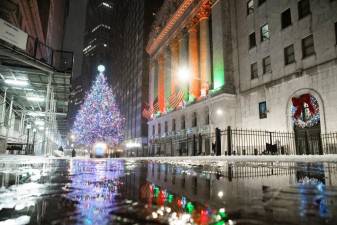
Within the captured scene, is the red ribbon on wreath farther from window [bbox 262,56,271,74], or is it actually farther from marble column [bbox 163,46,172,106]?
marble column [bbox 163,46,172,106]

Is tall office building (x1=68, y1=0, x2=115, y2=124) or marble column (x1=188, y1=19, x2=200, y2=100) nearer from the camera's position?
marble column (x1=188, y1=19, x2=200, y2=100)

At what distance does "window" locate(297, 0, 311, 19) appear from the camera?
75.6 feet

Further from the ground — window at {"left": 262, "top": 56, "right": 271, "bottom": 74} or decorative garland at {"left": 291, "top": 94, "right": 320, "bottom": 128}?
window at {"left": 262, "top": 56, "right": 271, "bottom": 74}

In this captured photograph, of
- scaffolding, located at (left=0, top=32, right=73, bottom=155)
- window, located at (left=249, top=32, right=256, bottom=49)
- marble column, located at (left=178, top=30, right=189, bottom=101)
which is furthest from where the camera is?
marble column, located at (left=178, top=30, right=189, bottom=101)

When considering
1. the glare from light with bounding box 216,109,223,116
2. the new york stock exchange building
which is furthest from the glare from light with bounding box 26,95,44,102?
the glare from light with bounding box 216,109,223,116

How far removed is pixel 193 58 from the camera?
4041 cm

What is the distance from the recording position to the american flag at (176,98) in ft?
136

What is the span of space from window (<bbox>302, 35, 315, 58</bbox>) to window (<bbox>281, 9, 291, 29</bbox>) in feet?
8.97

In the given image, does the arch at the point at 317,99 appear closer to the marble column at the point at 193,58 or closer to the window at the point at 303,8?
the window at the point at 303,8

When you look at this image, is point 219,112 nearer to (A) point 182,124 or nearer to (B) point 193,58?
(A) point 182,124

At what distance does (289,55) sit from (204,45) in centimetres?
1484

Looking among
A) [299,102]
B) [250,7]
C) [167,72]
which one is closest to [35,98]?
[299,102]

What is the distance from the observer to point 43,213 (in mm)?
1695

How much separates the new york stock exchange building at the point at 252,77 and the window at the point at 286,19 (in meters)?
0.09
